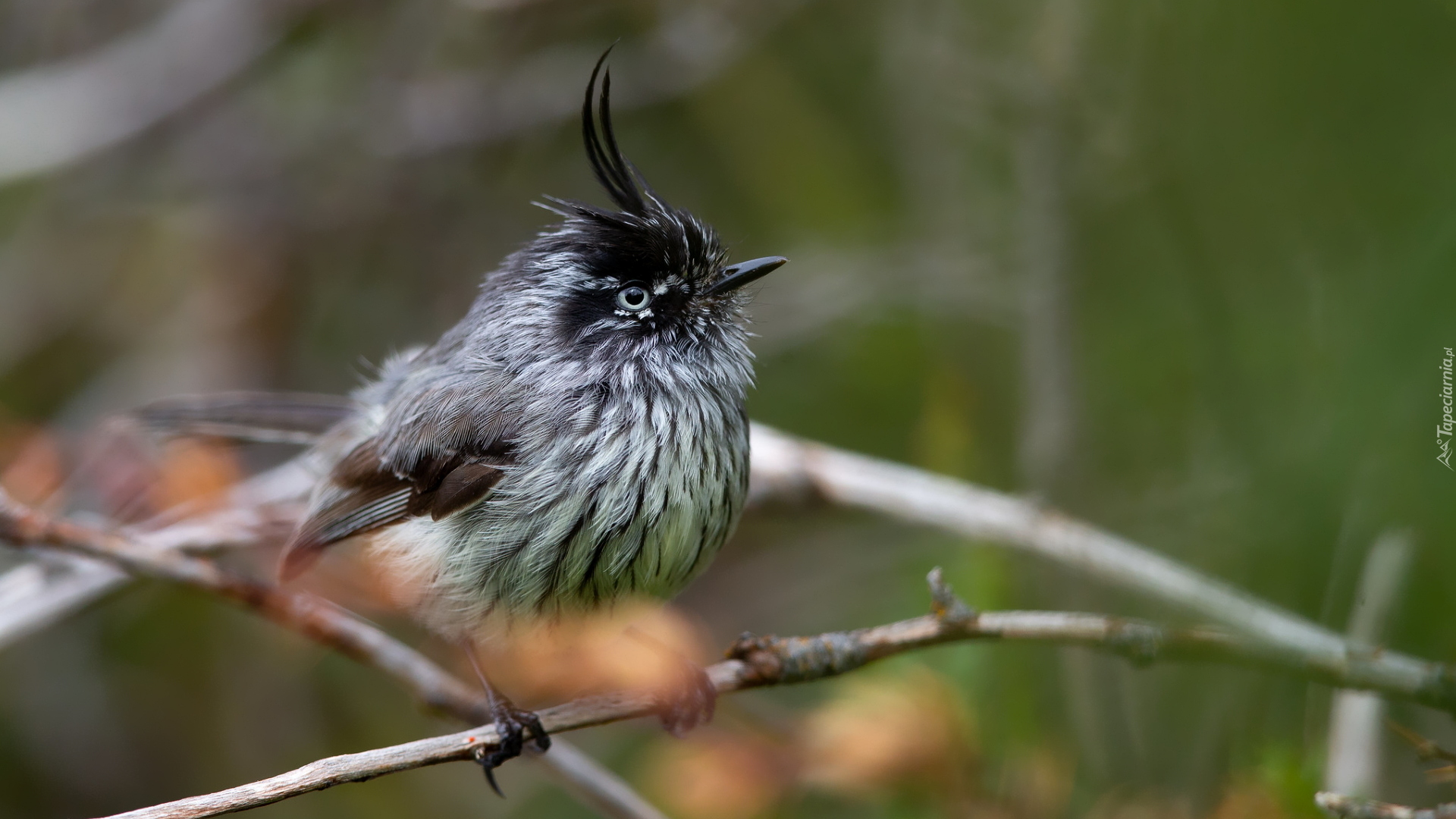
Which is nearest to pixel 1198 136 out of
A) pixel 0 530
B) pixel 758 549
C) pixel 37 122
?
pixel 758 549

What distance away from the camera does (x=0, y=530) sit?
2986mm

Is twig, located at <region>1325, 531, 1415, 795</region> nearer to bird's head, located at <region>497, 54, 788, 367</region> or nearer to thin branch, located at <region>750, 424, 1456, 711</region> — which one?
thin branch, located at <region>750, 424, 1456, 711</region>

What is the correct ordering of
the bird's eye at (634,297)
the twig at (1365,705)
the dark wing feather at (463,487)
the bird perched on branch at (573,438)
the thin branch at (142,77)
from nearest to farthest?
the twig at (1365,705) < the bird perched on branch at (573,438) < the dark wing feather at (463,487) < the bird's eye at (634,297) < the thin branch at (142,77)

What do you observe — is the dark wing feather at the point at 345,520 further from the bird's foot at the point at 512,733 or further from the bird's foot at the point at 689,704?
the bird's foot at the point at 689,704

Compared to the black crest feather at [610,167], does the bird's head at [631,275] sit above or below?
below

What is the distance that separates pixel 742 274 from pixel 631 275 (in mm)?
325

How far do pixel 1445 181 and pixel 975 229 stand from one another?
8.78 ft

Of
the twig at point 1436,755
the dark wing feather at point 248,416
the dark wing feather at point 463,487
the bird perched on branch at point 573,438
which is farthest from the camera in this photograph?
the dark wing feather at point 248,416

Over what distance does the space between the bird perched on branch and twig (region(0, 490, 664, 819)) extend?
164 millimetres

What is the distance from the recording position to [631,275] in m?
3.31

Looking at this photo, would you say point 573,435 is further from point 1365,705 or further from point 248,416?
point 1365,705

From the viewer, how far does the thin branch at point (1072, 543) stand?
214cm

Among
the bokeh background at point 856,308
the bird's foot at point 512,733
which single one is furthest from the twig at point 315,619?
the bokeh background at point 856,308

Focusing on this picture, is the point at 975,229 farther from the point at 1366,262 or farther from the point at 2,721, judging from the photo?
the point at 2,721
